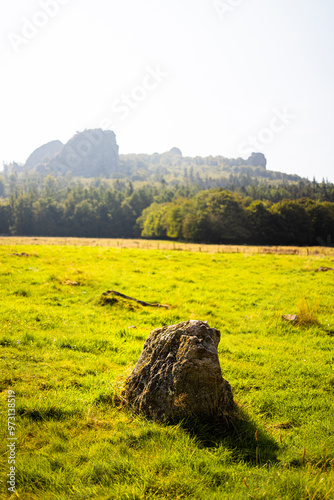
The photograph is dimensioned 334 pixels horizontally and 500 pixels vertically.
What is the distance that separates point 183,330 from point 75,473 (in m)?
2.61

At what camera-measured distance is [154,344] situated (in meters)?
5.72

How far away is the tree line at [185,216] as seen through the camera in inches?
3639

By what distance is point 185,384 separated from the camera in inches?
194

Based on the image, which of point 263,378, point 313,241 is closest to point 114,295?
point 263,378

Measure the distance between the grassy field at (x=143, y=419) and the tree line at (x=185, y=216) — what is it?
79741 mm

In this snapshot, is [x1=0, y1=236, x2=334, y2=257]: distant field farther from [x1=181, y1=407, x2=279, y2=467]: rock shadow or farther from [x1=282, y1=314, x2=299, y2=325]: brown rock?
[x1=181, y1=407, x2=279, y2=467]: rock shadow

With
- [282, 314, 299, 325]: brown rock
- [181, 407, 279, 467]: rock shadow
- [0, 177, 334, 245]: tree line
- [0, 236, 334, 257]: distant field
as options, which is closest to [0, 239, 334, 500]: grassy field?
[181, 407, 279, 467]: rock shadow

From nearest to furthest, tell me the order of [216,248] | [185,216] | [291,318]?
[291,318], [216,248], [185,216]

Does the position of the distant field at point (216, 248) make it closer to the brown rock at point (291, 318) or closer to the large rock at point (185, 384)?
the brown rock at point (291, 318)

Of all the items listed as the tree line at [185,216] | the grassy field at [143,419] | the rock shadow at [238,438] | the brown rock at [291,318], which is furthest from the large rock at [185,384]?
the tree line at [185,216]

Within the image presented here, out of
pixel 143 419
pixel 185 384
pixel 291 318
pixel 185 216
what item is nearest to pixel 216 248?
pixel 291 318

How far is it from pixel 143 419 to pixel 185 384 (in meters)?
0.91

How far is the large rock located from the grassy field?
271 mm

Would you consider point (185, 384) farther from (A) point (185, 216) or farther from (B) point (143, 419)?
(A) point (185, 216)
